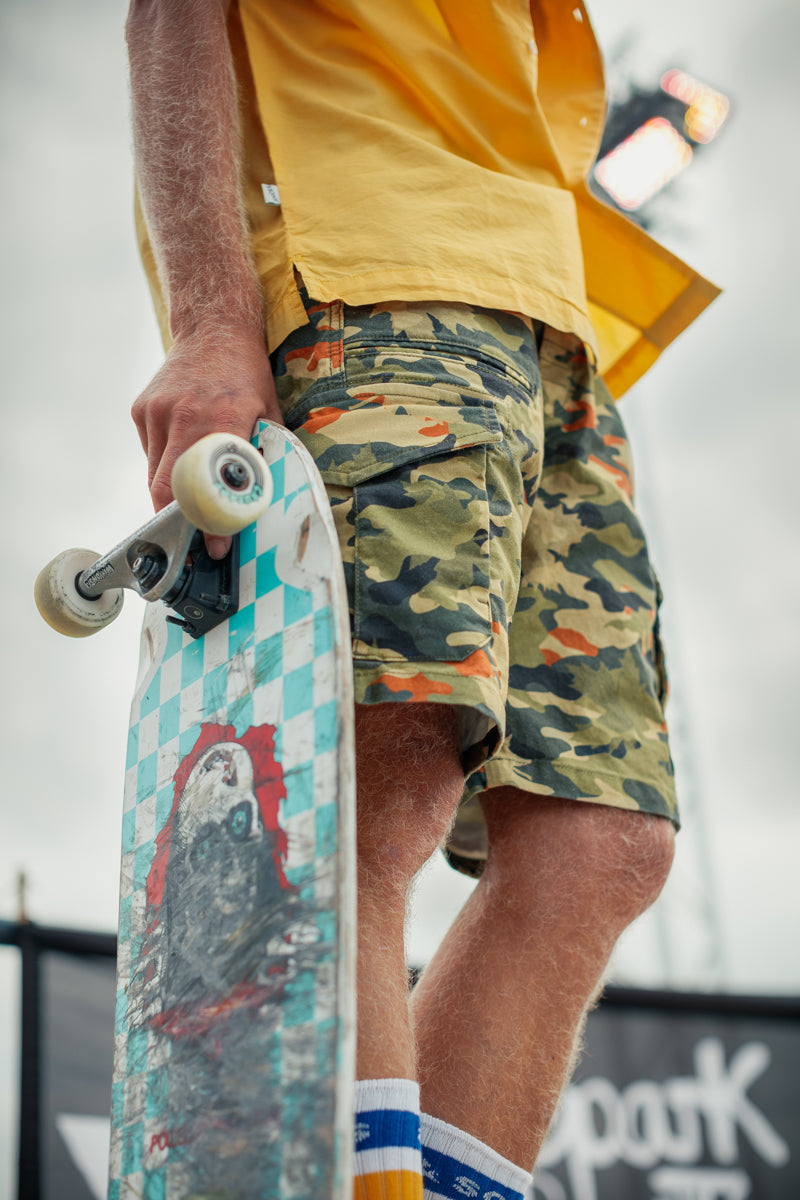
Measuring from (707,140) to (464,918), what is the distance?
783 cm

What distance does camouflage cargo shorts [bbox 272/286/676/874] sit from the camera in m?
0.81

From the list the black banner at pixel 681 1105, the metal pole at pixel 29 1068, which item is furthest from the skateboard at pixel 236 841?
the black banner at pixel 681 1105

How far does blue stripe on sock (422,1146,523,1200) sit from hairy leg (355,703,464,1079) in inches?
7.8

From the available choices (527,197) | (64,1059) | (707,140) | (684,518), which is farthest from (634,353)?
(684,518)

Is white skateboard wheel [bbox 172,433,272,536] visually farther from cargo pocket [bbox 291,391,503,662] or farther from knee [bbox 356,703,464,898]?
knee [bbox 356,703,464,898]

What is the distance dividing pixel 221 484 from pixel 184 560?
0.39 feet

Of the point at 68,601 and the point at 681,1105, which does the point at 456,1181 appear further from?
the point at 681,1105

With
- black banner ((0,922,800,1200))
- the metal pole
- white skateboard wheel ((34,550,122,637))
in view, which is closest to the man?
white skateboard wheel ((34,550,122,637))

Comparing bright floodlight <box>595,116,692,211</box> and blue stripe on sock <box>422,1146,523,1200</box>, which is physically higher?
bright floodlight <box>595,116,692,211</box>

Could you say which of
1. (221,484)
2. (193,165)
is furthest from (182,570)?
(193,165)

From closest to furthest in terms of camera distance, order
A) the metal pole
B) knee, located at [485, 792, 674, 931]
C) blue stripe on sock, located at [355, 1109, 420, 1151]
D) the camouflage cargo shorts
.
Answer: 1. blue stripe on sock, located at [355, 1109, 420, 1151]
2. the camouflage cargo shorts
3. knee, located at [485, 792, 674, 931]
4. the metal pole

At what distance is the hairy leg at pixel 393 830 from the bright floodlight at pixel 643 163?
7405mm

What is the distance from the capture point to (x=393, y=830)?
2.66 feet

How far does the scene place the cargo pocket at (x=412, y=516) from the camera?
0.79 metres
